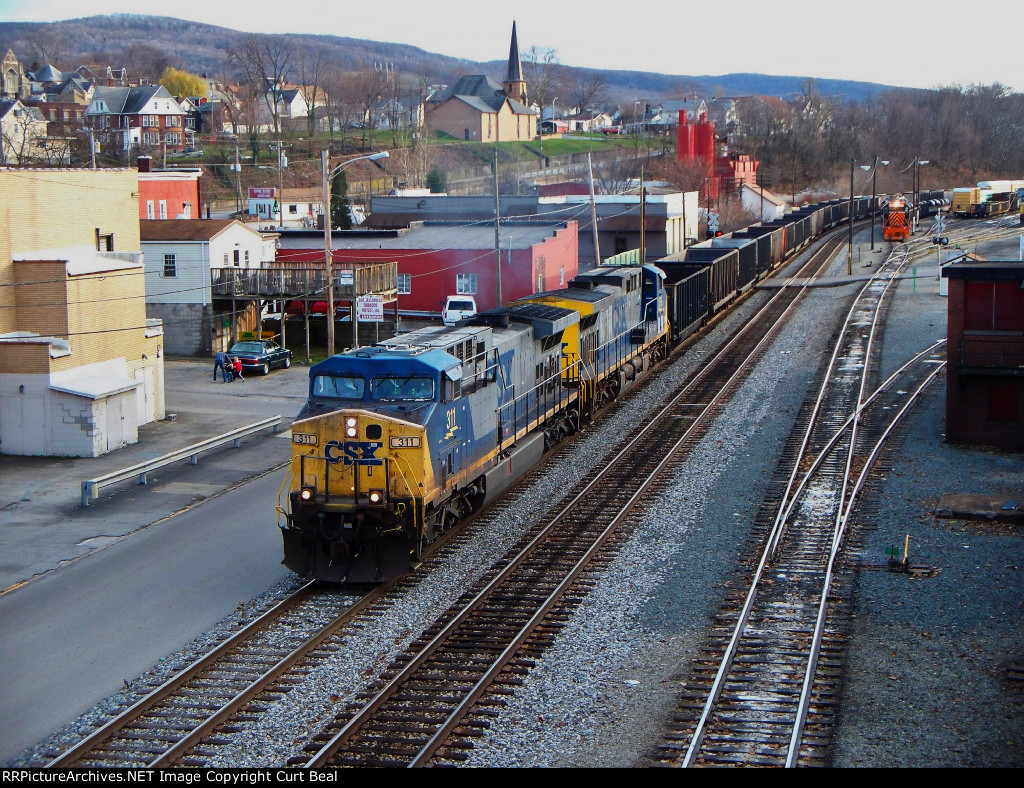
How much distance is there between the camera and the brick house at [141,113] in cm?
12912

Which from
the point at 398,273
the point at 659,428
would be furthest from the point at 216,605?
the point at 398,273

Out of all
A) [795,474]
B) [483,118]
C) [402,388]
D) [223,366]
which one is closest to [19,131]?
[483,118]

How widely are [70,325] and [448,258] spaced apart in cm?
2279

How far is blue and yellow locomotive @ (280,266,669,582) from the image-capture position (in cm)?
1584

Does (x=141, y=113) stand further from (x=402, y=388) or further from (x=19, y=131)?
(x=402, y=388)

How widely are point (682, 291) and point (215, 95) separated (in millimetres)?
157960

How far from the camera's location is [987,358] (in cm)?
2492

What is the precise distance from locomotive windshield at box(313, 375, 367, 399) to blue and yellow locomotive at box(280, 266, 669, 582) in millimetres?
16

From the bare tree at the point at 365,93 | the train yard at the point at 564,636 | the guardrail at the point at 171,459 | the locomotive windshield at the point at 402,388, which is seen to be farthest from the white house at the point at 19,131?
the locomotive windshield at the point at 402,388

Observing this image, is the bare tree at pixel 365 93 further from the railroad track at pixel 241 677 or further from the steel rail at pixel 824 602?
the railroad track at pixel 241 677

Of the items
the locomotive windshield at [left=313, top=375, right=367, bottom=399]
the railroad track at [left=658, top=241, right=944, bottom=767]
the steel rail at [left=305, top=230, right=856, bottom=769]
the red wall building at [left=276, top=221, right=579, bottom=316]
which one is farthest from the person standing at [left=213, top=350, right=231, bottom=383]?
the locomotive windshield at [left=313, top=375, right=367, bottom=399]

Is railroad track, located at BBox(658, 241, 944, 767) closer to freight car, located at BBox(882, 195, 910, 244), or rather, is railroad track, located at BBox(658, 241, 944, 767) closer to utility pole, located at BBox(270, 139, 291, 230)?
utility pole, located at BBox(270, 139, 291, 230)
